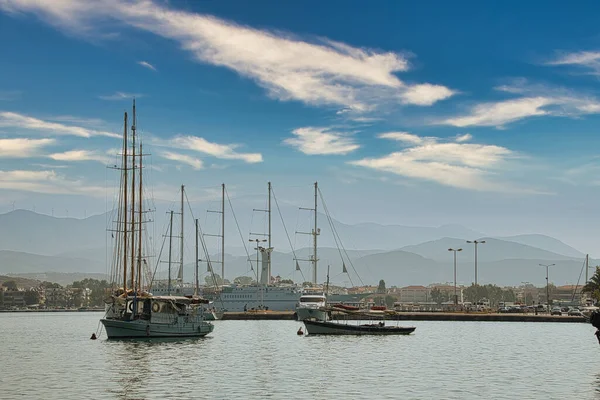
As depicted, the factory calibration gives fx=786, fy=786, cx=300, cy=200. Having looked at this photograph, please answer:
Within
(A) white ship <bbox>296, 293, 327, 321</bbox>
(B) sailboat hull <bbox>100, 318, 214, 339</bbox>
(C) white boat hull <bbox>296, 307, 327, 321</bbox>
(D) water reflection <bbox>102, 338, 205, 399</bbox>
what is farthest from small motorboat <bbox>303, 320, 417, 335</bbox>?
(C) white boat hull <bbox>296, 307, 327, 321</bbox>

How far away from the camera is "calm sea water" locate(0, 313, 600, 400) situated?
1630 inches

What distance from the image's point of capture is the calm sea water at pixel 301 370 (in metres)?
41.4

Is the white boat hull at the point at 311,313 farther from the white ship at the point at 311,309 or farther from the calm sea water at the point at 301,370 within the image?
the calm sea water at the point at 301,370

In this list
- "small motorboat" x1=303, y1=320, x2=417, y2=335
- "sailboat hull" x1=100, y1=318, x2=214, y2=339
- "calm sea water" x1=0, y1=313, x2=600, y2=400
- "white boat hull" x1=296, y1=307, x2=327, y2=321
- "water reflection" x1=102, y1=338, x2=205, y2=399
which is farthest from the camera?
"white boat hull" x1=296, y1=307, x2=327, y2=321

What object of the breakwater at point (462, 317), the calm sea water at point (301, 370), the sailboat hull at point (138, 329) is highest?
the sailboat hull at point (138, 329)

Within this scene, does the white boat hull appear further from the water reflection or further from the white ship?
the water reflection

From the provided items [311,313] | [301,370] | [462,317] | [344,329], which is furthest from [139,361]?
[462,317]

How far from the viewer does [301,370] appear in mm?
52312

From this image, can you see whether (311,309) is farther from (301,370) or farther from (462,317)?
(301,370)

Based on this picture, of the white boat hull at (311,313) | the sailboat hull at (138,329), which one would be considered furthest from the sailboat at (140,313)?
the white boat hull at (311,313)

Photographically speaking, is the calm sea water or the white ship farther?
the white ship

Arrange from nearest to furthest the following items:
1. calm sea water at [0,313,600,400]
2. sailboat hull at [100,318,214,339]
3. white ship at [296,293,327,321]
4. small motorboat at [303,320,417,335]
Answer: calm sea water at [0,313,600,400]
sailboat hull at [100,318,214,339]
small motorboat at [303,320,417,335]
white ship at [296,293,327,321]

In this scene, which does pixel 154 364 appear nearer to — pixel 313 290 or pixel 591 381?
pixel 591 381

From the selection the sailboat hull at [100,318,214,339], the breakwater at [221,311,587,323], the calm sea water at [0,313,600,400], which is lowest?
the breakwater at [221,311,587,323]
